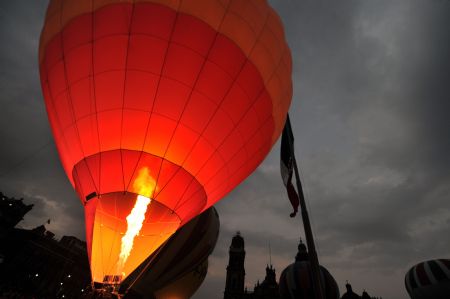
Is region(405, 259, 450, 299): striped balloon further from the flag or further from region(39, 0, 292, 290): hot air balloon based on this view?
region(39, 0, 292, 290): hot air balloon

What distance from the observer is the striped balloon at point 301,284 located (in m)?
18.7

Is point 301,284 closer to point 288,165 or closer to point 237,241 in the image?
point 288,165

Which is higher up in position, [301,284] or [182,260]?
[301,284]

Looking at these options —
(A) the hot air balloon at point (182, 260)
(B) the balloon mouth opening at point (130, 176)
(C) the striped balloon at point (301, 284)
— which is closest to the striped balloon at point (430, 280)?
(C) the striped balloon at point (301, 284)

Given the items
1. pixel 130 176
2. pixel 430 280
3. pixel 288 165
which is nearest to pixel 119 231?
pixel 130 176

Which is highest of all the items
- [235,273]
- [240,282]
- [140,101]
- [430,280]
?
[235,273]

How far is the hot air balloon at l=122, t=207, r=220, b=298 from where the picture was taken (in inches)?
550

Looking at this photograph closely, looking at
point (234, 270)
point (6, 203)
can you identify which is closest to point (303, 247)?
point (234, 270)

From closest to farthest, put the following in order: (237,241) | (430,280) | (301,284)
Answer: (430,280) < (301,284) < (237,241)

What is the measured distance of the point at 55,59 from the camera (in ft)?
18.9

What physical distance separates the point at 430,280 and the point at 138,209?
22.5m

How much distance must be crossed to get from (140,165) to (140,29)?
2782 mm

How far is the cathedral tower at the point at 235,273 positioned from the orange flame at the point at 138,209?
4308cm

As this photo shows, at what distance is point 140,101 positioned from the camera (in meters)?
5.41
